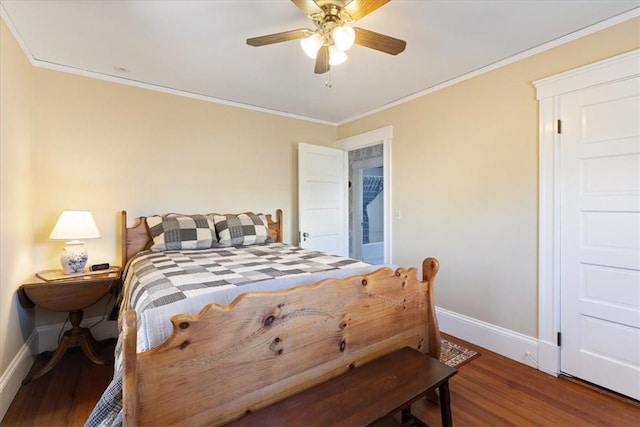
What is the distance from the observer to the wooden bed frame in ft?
3.07

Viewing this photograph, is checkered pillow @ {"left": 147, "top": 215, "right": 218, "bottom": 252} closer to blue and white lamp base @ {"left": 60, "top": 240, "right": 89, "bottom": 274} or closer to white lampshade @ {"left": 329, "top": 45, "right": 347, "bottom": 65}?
blue and white lamp base @ {"left": 60, "top": 240, "right": 89, "bottom": 274}

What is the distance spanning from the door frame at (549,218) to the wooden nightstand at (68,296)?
3.26 metres

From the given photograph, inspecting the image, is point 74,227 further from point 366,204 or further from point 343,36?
point 366,204

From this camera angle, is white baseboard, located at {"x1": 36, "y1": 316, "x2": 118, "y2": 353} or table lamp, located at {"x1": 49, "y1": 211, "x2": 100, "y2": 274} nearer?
table lamp, located at {"x1": 49, "y1": 211, "x2": 100, "y2": 274}

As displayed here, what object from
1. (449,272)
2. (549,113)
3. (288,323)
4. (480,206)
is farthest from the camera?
(449,272)

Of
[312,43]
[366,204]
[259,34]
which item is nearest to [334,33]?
[312,43]

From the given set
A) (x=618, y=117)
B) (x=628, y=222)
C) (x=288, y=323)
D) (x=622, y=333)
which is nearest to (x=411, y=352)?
(x=288, y=323)

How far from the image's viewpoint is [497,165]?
2494mm

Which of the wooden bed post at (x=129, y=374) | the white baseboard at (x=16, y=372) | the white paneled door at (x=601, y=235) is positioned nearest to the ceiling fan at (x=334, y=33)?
the white paneled door at (x=601, y=235)

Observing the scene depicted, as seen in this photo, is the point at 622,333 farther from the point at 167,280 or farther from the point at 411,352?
the point at 167,280

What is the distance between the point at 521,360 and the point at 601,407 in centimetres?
54

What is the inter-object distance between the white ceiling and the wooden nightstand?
1729 mm

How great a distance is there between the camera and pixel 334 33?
158 centimetres

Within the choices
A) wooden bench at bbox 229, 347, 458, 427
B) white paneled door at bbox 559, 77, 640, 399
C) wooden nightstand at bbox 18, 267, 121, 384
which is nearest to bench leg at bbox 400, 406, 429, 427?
wooden bench at bbox 229, 347, 458, 427
